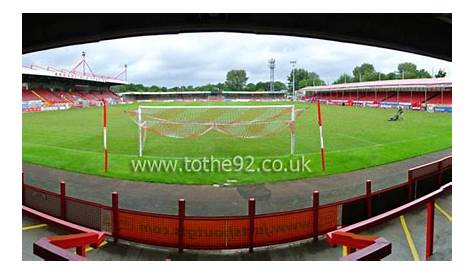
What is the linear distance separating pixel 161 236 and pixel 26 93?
5548 centimetres

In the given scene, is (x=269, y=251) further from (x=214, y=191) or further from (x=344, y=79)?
(x=344, y=79)

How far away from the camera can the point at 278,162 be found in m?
14.7

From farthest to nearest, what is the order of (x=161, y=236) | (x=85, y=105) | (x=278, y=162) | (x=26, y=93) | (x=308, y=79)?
(x=308, y=79), (x=85, y=105), (x=26, y=93), (x=278, y=162), (x=161, y=236)

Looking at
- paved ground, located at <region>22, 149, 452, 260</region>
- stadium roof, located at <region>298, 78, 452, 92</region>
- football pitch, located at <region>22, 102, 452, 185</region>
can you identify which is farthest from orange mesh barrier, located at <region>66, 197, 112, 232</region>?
stadium roof, located at <region>298, 78, 452, 92</region>

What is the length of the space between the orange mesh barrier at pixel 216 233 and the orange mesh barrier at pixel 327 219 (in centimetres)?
165

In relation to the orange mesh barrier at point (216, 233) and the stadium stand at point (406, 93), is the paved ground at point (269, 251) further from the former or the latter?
the stadium stand at point (406, 93)

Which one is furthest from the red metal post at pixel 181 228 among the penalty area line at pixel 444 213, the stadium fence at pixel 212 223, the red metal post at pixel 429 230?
the penalty area line at pixel 444 213

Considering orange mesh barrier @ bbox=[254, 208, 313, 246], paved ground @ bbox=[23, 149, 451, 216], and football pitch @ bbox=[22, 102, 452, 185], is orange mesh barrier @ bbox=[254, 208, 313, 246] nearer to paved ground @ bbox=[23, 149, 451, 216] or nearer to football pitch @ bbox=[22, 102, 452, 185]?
paved ground @ bbox=[23, 149, 451, 216]

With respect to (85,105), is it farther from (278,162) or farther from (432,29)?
(432,29)

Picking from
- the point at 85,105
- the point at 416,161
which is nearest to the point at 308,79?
the point at 85,105

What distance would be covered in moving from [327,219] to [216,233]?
2.45m

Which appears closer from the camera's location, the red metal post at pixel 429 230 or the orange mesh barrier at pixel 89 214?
the red metal post at pixel 429 230

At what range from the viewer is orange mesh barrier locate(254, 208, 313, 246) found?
7.03m

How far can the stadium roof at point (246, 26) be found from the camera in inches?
240
